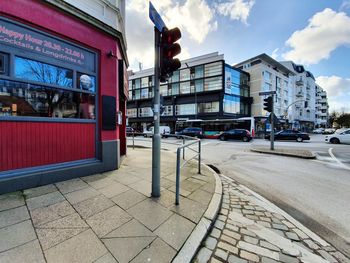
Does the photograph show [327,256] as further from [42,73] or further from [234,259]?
[42,73]

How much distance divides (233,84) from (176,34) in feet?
111

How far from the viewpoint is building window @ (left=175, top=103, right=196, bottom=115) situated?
3566cm

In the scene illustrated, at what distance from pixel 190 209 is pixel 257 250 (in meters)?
1.22

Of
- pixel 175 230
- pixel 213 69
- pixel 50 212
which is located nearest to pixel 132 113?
pixel 213 69

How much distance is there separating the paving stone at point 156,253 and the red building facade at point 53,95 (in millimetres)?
3514

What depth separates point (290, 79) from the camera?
164ft

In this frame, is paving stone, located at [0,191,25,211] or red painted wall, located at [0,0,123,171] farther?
red painted wall, located at [0,0,123,171]

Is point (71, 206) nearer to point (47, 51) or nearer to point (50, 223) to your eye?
point (50, 223)

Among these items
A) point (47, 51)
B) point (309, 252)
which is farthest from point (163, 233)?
point (47, 51)

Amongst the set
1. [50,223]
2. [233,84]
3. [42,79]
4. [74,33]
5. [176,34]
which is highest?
[233,84]

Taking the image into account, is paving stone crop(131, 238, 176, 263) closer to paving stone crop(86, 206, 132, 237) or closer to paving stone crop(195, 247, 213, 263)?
paving stone crop(195, 247, 213, 263)

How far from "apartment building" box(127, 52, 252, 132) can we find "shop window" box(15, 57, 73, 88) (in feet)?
90.2

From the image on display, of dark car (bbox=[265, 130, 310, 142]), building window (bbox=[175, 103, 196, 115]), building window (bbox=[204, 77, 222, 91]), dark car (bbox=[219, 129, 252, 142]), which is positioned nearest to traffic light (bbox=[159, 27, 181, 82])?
dark car (bbox=[219, 129, 252, 142])

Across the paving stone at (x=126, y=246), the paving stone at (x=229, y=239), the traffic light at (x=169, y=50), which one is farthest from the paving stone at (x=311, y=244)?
the traffic light at (x=169, y=50)
